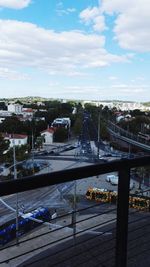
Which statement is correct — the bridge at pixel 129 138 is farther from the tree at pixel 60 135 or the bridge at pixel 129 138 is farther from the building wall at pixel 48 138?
the building wall at pixel 48 138

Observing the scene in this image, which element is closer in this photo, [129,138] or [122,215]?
[122,215]

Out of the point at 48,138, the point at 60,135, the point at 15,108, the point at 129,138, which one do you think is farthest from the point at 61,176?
the point at 15,108

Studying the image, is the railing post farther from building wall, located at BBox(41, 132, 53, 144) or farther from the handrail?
building wall, located at BBox(41, 132, 53, 144)

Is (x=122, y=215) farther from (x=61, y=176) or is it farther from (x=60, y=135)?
(x=60, y=135)

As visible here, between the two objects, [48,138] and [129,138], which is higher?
[129,138]

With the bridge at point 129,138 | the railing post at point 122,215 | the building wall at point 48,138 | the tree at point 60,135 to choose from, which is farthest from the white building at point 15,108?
the railing post at point 122,215

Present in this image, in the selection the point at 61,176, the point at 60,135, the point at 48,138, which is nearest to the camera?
the point at 61,176

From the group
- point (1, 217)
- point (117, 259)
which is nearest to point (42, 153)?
point (1, 217)
